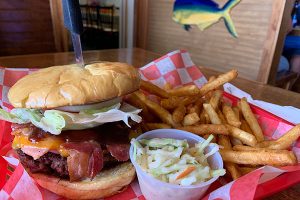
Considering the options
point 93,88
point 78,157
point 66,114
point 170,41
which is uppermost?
point 93,88

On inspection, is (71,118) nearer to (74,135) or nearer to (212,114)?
(74,135)

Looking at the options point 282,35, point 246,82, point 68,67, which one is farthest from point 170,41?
point 68,67

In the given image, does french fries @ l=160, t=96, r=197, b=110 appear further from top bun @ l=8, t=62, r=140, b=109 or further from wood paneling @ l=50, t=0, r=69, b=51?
wood paneling @ l=50, t=0, r=69, b=51

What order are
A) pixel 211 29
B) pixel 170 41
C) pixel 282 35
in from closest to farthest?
1. pixel 282 35
2. pixel 211 29
3. pixel 170 41

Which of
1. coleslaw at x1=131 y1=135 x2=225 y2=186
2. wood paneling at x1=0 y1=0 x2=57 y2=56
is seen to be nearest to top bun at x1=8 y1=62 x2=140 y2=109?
coleslaw at x1=131 y1=135 x2=225 y2=186

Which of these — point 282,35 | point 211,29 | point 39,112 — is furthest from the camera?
point 211,29

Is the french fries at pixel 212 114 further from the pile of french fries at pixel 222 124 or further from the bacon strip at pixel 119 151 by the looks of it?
the bacon strip at pixel 119 151

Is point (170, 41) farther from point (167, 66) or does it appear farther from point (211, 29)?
point (167, 66)
